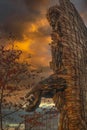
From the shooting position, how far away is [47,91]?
8195mm

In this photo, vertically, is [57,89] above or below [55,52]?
below

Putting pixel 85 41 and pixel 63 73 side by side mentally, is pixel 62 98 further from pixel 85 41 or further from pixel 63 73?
pixel 85 41

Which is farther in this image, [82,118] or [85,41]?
[85,41]

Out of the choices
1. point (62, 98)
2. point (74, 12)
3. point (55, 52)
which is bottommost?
point (62, 98)

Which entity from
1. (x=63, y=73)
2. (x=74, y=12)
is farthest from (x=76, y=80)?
(x=74, y=12)

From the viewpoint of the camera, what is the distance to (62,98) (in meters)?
8.25

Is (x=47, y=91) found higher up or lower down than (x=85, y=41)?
lower down

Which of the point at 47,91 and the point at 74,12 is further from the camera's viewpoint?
the point at 74,12

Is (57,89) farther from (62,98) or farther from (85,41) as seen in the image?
(85,41)

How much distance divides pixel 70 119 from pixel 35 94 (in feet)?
3.53

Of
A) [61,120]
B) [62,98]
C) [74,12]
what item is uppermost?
[74,12]

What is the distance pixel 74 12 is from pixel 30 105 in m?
2.80

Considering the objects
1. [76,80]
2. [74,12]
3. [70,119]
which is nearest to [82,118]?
Result: [70,119]

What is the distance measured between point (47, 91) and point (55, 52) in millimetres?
1061
